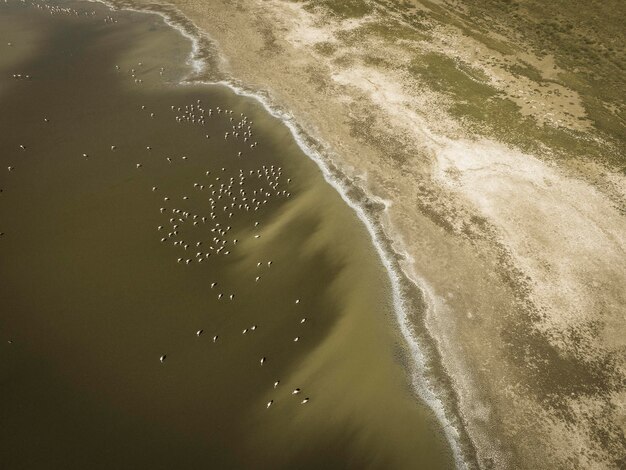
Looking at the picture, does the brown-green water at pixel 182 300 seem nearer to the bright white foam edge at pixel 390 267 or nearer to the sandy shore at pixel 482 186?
the bright white foam edge at pixel 390 267

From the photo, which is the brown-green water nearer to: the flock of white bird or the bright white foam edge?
the flock of white bird

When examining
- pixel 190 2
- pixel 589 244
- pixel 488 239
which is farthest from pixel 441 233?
pixel 190 2

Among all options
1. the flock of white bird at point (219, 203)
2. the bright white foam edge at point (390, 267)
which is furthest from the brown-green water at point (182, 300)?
the bright white foam edge at point (390, 267)

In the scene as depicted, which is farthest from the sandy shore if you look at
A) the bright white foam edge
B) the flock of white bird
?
the flock of white bird

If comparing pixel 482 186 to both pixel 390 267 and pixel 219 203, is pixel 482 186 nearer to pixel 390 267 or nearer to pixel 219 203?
pixel 390 267

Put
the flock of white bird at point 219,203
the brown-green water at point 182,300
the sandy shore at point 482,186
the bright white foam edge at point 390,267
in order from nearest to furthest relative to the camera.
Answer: the brown-green water at point 182,300
the bright white foam edge at point 390,267
the sandy shore at point 482,186
the flock of white bird at point 219,203

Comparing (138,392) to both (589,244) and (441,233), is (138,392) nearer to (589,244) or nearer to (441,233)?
(441,233)
